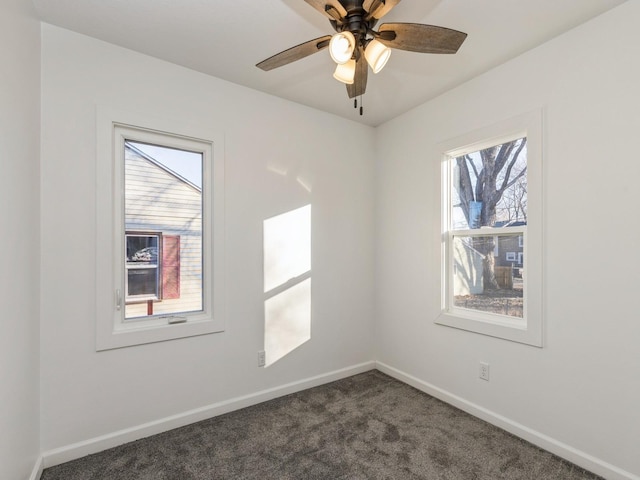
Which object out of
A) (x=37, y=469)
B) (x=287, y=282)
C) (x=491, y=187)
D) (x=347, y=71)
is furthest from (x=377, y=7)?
(x=37, y=469)

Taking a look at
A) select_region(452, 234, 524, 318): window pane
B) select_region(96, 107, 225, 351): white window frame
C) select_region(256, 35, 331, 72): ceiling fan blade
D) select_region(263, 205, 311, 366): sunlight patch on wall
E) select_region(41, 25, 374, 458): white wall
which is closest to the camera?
select_region(256, 35, 331, 72): ceiling fan blade

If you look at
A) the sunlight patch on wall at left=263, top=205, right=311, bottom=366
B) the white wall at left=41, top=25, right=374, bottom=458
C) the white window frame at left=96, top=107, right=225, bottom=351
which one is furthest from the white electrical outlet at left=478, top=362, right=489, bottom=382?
the white window frame at left=96, top=107, right=225, bottom=351

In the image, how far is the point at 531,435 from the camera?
6.98 feet

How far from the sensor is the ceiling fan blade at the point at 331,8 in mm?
1365

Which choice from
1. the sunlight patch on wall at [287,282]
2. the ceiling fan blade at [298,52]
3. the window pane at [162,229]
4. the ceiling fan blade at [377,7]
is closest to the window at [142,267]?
the window pane at [162,229]

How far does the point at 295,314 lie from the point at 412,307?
108 cm

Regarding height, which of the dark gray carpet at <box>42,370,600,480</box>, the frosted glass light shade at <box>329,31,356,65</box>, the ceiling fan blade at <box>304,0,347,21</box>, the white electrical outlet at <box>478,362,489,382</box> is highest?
the ceiling fan blade at <box>304,0,347,21</box>

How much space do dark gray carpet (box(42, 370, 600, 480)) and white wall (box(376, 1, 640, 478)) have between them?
251 millimetres

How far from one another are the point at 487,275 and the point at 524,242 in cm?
41

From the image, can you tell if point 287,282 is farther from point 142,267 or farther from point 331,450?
point 331,450

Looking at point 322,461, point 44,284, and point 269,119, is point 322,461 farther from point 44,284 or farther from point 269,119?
point 269,119

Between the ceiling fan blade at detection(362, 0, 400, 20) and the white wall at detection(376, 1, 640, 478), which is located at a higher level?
the ceiling fan blade at detection(362, 0, 400, 20)

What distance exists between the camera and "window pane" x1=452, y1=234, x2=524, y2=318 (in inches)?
92.5

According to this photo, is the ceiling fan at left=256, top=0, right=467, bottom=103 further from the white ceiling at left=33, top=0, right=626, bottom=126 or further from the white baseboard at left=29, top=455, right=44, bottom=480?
the white baseboard at left=29, top=455, right=44, bottom=480
